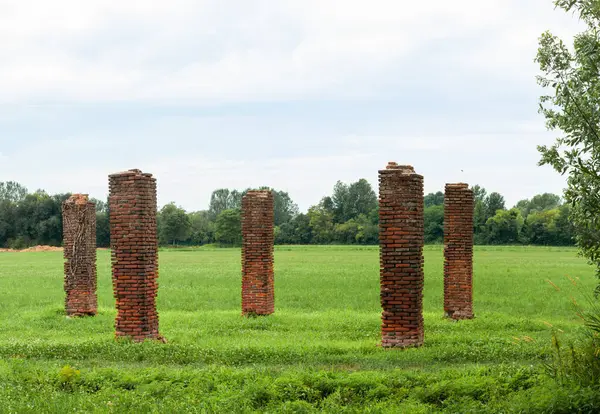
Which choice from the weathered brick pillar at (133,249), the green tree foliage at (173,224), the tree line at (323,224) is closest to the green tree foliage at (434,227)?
the tree line at (323,224)

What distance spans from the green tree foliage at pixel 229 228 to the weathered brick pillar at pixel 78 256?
70481 millimetres

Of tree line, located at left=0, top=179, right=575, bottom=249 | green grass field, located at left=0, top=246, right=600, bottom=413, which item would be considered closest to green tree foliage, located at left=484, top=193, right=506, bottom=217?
tree line, located at left=0, top=179, right=575, bottom=249

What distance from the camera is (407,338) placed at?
14.0m

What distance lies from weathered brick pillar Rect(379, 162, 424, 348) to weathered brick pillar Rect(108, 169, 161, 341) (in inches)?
199

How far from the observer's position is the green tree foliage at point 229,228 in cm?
9119

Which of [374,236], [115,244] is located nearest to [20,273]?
[115,244]

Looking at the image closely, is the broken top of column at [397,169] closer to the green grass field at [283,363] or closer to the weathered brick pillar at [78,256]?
the green grass field at [283,363]

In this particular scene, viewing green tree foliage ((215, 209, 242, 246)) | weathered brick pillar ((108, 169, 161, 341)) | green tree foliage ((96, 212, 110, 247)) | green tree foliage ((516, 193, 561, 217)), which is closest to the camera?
weathered brick pillar ((108, 169, 161, 341))

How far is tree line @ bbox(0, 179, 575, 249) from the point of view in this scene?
81.8 metres

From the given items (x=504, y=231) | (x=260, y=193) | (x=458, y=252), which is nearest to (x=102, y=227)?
(x=504, y=231)

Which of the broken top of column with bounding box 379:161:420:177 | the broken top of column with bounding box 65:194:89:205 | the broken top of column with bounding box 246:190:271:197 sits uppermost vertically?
the broken top of column with bounding box 379:161:420:177

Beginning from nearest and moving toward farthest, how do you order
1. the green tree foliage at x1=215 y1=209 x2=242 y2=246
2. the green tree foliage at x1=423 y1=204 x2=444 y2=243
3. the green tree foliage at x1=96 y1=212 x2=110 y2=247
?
the green tree foliage at x1=423 y1=204 x2=444 y2=243, the green tree foliage at x1=96 y1=212 x2=110 y2=247, the green tree foliage at x1=215 y1=209 x2=242 y2=246

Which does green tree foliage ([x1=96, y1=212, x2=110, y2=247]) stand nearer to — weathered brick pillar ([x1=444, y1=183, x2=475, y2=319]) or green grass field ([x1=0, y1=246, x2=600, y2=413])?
green grass field ([x1=0, y1=246, x2=600, y2=413])

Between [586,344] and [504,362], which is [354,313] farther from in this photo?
[586,344]
